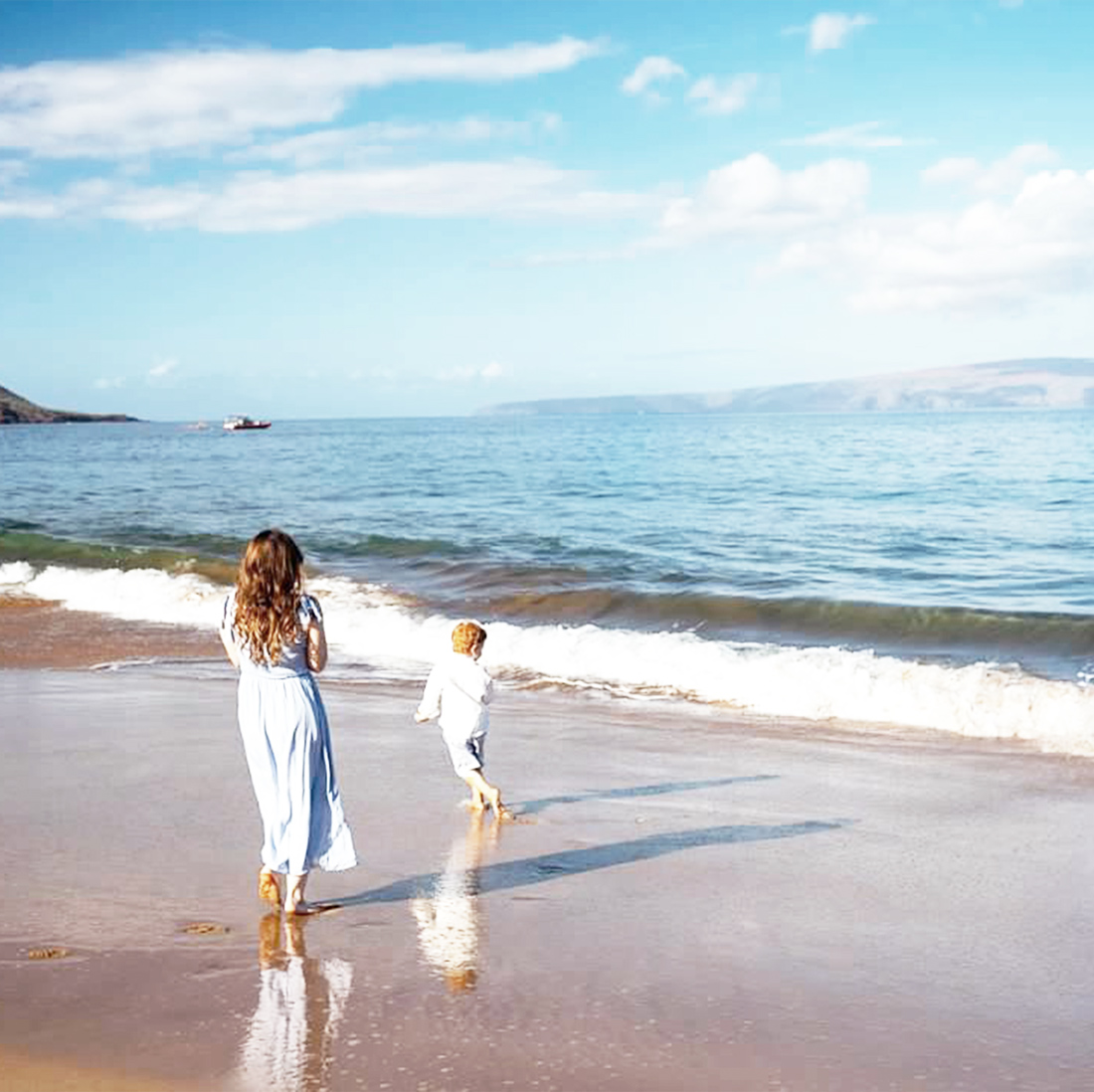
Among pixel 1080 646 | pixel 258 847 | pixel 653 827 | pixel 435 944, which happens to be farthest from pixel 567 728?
pixel 1080 646

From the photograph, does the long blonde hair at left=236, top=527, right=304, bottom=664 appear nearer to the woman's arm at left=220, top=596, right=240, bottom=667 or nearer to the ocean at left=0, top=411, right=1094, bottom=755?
the woman's arm at left=220, top=596, right=240, bottom=667

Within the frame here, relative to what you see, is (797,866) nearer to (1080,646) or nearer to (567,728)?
(567,728)

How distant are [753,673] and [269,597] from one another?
838 cm

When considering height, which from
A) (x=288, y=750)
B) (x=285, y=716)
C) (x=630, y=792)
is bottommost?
(x=630, y=792)

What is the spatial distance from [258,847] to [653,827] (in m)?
2.11

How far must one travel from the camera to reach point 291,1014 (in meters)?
4.99

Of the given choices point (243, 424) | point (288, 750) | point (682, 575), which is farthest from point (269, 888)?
point (243, 424)

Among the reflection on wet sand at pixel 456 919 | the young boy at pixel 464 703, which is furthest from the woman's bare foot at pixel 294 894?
the young boy at pixel 464 703

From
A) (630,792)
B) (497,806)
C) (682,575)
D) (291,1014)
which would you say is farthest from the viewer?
(682,575)

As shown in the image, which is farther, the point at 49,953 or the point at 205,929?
the point at 205,929

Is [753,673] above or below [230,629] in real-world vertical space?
below

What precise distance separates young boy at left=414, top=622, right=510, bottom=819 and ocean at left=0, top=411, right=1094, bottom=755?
4.55 meters

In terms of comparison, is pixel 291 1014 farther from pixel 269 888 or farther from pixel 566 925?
pixel 566 925

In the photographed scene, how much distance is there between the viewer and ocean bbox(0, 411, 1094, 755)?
1354 cm
